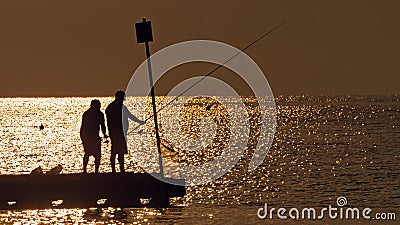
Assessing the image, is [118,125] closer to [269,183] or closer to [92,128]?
[92,128]

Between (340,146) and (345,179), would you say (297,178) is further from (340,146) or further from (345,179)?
(340,146)

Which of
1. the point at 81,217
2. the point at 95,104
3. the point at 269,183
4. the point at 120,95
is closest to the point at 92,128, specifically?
the point at 95,104

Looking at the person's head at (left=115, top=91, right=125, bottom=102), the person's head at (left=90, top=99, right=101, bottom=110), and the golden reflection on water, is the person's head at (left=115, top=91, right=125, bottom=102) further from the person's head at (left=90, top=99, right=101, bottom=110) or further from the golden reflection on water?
the golden reflection on water

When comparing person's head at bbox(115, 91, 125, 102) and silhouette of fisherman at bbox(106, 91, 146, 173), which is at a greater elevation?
person's head at bbox(115, 91, 125, 102)

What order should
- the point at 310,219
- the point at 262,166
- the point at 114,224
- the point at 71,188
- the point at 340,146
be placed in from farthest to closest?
the point at 340,146
the point at 262,166
the point at 310,219
the point at 114,224
the point at 71,188

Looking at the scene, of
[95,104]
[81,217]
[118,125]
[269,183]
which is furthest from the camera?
[269,183]

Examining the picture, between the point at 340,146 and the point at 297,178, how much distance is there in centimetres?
3172

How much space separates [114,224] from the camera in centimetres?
2586

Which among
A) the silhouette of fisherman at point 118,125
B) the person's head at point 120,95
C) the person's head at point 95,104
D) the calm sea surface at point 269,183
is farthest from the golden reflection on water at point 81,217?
the person's head at point 120,95

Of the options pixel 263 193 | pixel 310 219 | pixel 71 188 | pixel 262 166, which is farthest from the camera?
pixel 262 166

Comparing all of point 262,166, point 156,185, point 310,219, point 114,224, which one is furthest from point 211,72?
point 262,166

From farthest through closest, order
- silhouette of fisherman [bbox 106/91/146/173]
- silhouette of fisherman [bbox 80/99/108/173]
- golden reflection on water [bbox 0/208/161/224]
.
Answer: golden reflection on water [bbox 0/208/161/224], silhouette of fisherman [bbox 106/91/146/173], silhouette of fisherman [bbox 80/99/108/173]

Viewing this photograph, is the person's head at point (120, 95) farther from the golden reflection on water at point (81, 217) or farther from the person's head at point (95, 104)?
the golden reflection on water at point (81, 217)

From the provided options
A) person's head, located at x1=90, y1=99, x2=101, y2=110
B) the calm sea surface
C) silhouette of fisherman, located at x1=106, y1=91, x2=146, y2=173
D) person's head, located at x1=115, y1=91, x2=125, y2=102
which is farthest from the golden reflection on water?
person's head, located at x1=115, y1=91, x2=125, y2=102
